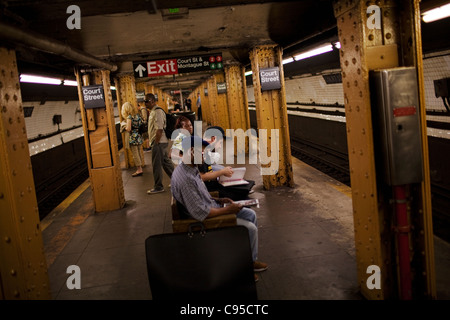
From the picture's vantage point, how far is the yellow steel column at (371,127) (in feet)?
9.91

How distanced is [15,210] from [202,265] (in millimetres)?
1473

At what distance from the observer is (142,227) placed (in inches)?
242

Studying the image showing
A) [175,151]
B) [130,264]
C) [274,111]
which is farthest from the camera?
[274,111]

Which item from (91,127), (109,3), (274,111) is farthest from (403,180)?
(91,127)

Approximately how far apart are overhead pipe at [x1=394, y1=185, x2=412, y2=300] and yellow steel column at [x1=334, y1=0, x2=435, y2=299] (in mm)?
156

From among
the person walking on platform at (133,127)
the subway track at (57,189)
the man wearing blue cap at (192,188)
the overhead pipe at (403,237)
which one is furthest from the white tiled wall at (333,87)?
the subway track at (57,189)

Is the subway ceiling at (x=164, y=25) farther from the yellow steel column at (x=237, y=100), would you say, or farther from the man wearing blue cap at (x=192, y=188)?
the yellow steel column at (x=237, y=100)

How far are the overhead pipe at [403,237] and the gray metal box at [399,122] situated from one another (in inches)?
6.3

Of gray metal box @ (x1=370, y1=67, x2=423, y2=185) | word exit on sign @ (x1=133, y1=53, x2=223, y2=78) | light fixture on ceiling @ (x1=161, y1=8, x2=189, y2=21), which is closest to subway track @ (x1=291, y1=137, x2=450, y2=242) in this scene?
gray metal box @ (x1=370, y1=67, x2=423, y2=185)

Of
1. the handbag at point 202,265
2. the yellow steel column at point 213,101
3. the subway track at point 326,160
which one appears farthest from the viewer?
the yellow steel column at point 213,101

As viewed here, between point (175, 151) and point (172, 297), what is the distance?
3504mm

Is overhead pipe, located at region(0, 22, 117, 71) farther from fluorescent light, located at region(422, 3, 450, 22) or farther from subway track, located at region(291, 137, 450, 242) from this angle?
subway track, located at region(291, 137, 450, 242)

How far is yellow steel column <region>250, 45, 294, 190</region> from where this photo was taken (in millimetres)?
7590

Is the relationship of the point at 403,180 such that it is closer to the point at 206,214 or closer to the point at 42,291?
the point at 206,214
